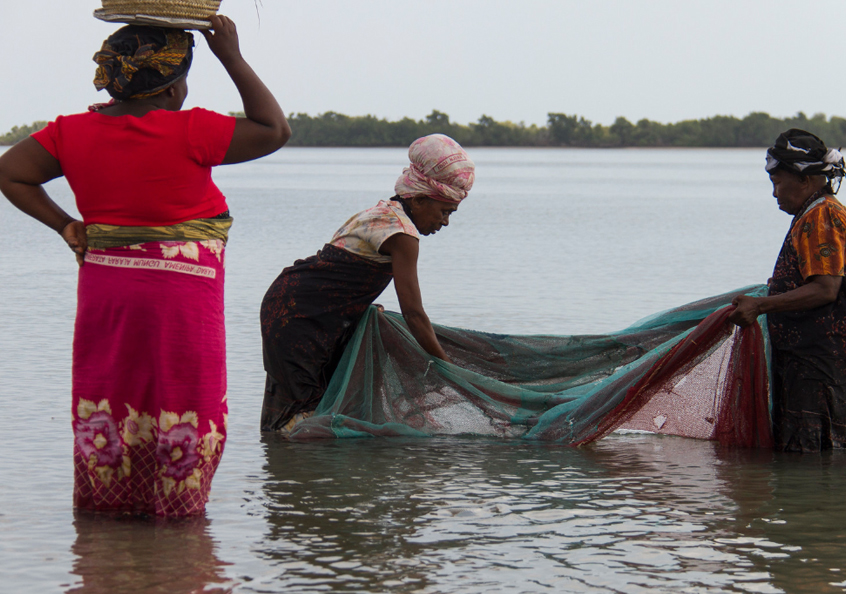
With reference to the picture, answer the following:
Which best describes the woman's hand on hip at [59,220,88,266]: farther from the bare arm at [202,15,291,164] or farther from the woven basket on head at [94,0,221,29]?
the woven basket on head at [94,0,221,29]

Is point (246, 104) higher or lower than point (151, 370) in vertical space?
higher

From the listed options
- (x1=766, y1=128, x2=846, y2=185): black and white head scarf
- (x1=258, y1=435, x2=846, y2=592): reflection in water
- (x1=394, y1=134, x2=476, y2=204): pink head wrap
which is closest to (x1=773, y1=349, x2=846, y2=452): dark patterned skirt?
(x1=258, y1=435, x2=846, y2=592): reflection in water

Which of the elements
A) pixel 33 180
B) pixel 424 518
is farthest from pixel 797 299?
pixel 33 180

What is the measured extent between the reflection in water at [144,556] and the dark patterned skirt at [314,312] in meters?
1.25

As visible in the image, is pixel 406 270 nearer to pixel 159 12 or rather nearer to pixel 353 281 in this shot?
pixel 353 281

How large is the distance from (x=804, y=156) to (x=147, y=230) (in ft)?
10.2

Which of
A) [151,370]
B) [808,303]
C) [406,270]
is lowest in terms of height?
[151,370]

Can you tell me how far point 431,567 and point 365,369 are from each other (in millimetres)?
1707

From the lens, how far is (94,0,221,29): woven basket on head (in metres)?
3.21

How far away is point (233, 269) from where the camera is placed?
14672mm

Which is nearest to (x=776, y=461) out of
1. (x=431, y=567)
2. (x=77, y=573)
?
(x=431, y=567)

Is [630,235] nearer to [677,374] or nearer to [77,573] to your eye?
[677,374]

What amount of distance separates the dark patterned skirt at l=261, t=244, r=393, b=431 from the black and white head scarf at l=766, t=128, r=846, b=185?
1.92m

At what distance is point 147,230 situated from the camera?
3.28 meters
